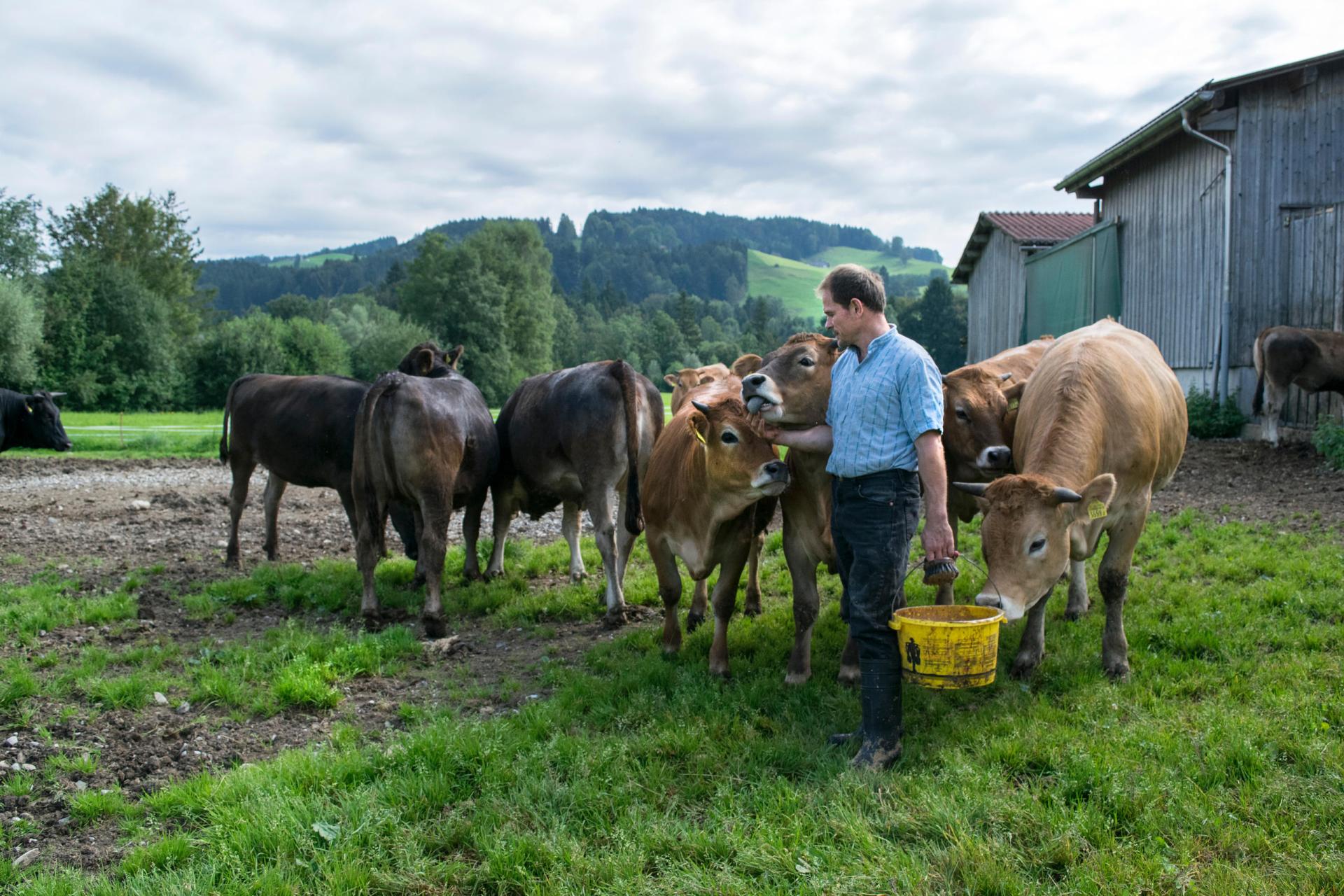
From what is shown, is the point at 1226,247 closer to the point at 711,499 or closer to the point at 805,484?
the point at 805,484

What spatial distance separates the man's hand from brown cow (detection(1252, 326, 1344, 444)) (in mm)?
11977

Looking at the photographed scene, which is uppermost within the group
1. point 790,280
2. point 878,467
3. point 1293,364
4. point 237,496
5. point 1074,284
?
point 790,280

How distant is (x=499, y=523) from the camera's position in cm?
875

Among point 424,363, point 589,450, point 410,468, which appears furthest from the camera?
point 424,363

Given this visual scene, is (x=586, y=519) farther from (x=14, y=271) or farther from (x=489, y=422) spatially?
(x=14, y=271)

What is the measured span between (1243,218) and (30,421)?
21688mm

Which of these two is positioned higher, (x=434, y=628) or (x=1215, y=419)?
(x=1215, y=419)

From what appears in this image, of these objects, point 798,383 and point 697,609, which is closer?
point 798,383

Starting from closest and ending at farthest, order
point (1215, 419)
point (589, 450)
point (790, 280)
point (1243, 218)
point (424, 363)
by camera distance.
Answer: point (589, 450), point (424, 363), point (1243, 218), point (1215, 419), point (790, 280)

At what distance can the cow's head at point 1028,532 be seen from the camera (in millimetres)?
4746

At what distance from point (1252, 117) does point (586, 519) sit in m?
13.3

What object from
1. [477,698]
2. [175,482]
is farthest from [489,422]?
[175,482]

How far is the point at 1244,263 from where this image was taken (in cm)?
1509

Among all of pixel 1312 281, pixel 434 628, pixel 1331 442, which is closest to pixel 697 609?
pixel 434 628
